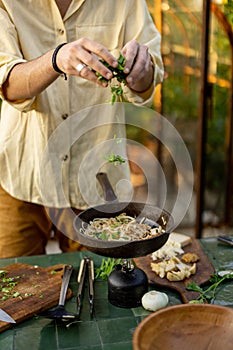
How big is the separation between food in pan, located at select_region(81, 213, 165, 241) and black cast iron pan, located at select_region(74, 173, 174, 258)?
26 millimetres

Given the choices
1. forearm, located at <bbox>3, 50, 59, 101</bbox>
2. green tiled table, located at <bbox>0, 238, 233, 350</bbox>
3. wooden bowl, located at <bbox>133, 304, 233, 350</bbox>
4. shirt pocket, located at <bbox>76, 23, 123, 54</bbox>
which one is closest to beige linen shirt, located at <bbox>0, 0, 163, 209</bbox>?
shirt pocket, located at <bbox>76, 23, 123, 54</bbox>

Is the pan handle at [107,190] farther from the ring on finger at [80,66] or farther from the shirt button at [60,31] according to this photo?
the shirt button at [60,31]

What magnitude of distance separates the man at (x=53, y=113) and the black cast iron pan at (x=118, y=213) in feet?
1.20

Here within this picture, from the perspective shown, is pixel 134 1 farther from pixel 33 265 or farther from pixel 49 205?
pixel 33 265

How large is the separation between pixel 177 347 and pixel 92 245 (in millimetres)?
451

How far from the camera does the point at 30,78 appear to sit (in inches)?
84.3

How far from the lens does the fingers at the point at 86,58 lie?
1855 mm

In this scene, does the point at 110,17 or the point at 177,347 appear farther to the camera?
the point at 110,17

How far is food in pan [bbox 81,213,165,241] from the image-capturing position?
6.00ft

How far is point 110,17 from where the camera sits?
7.91ft

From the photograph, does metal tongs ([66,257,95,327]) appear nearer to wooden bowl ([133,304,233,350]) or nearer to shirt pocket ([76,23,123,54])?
wooden bowl ([133,304,233,350])

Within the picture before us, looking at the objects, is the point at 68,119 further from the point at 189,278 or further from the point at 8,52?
the point at 189,278

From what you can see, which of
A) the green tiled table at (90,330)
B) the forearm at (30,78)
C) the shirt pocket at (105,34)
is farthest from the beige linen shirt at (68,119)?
the green tiled table at (90,330)

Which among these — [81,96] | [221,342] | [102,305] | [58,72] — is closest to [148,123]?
[81,96]
